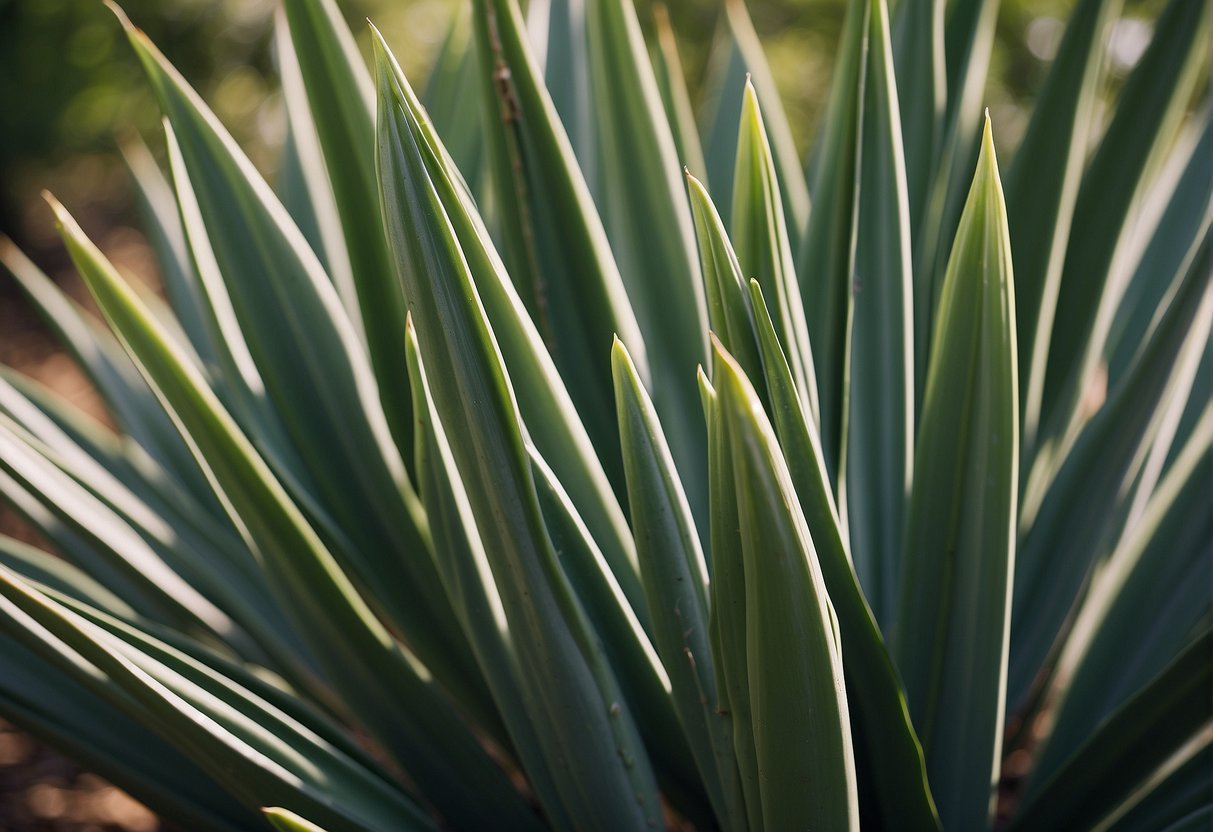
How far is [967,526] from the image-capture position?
769mm

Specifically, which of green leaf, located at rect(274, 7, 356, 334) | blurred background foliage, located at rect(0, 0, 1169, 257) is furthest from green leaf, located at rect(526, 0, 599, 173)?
blurred background foliage, located at rect(0, 0, 1169, 257)

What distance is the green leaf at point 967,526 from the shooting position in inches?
27.8

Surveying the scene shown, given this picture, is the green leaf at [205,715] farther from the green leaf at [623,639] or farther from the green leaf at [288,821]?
the green leaf at [623,639]

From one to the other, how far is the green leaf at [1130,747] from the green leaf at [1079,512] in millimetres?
180

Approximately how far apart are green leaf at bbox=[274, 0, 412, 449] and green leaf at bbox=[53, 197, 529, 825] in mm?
156

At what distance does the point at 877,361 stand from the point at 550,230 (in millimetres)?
337

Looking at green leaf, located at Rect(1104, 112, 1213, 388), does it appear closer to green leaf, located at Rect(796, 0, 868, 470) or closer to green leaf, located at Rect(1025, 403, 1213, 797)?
green leaf, located at Rect(1025, 403, 1213, 797)

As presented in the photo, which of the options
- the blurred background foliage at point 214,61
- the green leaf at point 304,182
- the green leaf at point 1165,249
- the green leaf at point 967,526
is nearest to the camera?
A: the green leaf at point 967,526

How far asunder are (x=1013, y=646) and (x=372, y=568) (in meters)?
0.60

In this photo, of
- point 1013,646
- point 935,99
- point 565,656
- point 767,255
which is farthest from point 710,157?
point 565,656

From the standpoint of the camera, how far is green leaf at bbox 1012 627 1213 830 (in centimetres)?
72

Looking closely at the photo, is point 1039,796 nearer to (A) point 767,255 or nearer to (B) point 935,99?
(A) point 767,255

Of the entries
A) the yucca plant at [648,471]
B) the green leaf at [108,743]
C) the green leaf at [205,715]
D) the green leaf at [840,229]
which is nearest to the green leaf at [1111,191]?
the yucca plant at [648,471]

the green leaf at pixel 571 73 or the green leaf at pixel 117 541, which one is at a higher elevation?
the green leaf at pixel 571 73
